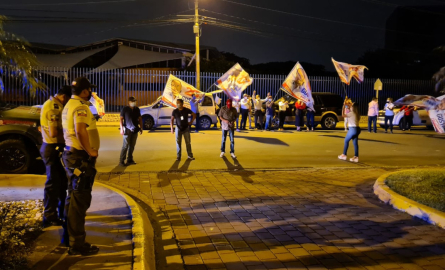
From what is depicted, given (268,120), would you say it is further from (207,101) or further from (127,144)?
(127,144)

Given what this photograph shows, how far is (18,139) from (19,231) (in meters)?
4.56

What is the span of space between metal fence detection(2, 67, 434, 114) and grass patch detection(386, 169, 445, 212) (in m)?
14.8

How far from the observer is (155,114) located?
66.7 feet

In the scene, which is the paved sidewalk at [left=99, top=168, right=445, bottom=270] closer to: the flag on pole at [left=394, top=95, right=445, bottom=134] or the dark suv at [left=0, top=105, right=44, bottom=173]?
the dark suv at [left=0, top=105, right=44, bottom=173]

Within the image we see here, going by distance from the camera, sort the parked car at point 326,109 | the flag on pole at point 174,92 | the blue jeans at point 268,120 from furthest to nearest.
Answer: the parked car at point 326,109, the blue jeans at point 268,120, the flag on pole at point 174,92

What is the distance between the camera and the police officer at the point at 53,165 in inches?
223

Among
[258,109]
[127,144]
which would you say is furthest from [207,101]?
[127,144]

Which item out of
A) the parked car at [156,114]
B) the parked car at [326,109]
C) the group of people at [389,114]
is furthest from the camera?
the parked car at [326,109]

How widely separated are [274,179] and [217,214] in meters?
3.02

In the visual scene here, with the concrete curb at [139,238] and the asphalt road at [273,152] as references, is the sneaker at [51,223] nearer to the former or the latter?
the concrete curb at [139,238]

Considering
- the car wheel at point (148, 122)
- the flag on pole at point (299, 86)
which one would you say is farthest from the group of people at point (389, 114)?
the car wheel at point (148, 122)

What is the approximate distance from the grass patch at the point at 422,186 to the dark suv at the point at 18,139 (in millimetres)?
6983

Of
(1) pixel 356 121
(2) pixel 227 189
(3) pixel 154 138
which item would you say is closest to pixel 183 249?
(2) pixel 227 189

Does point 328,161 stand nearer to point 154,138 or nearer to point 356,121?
point 356,121
